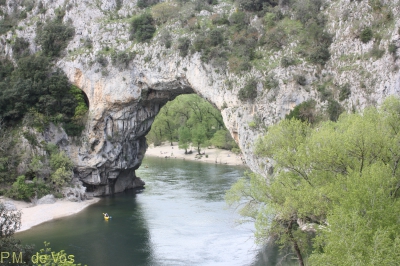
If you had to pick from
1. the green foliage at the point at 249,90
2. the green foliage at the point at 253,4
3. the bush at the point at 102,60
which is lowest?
the green foliage at the point at 249,90

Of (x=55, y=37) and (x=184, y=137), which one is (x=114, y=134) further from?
(x=184, y=137)

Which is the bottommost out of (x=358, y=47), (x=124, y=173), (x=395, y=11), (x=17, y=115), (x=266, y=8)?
(x=124, y=173)

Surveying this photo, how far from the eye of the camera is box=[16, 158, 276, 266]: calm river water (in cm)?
2636

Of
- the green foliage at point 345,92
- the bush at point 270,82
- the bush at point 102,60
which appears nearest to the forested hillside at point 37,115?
the bush at point 102,60

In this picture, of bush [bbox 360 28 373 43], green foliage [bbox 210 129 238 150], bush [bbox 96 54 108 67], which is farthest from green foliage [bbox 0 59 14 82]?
green foliage [bbox 210 129 238 150]

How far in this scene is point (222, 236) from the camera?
2972cm

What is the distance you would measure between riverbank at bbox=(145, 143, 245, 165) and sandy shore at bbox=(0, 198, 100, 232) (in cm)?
3167

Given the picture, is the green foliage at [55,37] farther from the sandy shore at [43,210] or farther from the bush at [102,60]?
the sandy shore at [43,210]

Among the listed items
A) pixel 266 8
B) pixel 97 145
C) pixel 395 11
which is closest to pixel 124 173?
pixel 97 145

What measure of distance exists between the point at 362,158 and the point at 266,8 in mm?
24431

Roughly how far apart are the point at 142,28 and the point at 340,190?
1217 inches

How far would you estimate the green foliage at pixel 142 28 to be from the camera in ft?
136

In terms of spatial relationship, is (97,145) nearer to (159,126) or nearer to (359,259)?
(359,259)

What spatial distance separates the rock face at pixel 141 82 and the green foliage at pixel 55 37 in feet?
2.78
